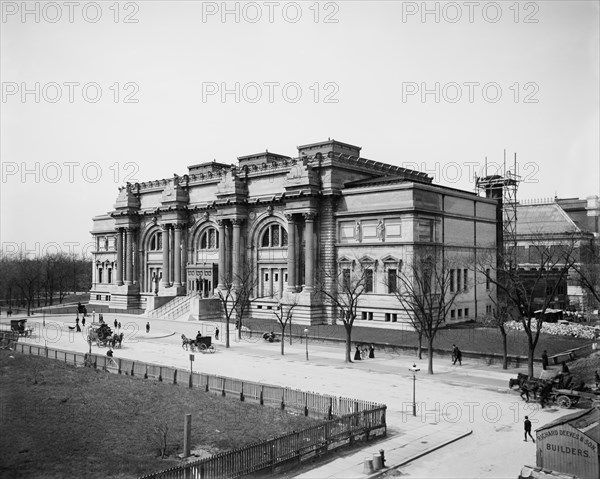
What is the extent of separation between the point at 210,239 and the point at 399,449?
6027 centimetres

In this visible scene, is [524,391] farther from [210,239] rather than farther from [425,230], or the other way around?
[210,239]

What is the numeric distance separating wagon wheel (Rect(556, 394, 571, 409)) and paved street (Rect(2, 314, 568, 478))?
80 cm

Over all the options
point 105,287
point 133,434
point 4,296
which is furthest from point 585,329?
point 4,296

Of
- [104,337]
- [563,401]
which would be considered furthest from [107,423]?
[104,337]

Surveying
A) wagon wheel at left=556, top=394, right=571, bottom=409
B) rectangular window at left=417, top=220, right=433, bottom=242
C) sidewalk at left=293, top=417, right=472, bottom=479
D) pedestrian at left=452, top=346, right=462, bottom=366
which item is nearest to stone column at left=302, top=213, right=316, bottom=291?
rectangular window at left=417, top=220, right=433, bottom=242

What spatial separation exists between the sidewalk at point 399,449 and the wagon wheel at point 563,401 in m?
7.26

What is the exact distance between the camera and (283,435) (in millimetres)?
20672

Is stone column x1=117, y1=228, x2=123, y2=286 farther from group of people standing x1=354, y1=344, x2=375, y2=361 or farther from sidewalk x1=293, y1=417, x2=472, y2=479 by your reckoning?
sidewalk x1=293, y1=417, x2=472, y2=479

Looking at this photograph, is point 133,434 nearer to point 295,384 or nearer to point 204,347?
point 295,384

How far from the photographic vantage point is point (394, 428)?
2547 cm

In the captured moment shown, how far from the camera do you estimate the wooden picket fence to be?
18.7 m

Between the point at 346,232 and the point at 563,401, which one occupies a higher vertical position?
the point at 346,232

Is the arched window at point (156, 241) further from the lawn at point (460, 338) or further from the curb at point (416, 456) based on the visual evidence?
Answer: the curb at point (416, 456)

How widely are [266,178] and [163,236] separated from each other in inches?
844
